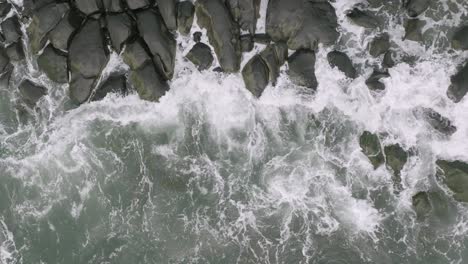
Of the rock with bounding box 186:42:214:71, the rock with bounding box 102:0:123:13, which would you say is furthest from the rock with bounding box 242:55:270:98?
the rock with bounding box 102:0:123:13

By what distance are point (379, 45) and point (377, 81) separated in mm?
1311

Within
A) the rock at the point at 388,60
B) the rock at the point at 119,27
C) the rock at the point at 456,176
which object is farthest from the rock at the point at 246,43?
the rock at the point at 456,176

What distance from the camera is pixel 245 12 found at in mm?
15539

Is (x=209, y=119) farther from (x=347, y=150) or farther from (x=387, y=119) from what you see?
(x=387, y=119)

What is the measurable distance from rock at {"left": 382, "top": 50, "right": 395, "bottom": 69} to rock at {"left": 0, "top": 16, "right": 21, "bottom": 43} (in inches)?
542

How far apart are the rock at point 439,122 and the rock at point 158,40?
9.46 m

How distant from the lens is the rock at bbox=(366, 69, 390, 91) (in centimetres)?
1568

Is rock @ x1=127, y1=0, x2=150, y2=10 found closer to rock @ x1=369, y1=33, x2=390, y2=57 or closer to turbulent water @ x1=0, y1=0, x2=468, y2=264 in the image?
turbulent water @ x1=0, y1=0, x2=468, y2=264

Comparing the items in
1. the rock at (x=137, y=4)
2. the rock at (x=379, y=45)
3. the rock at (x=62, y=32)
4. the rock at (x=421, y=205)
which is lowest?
the rock at (x=421, y=205)

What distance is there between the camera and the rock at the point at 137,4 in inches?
612

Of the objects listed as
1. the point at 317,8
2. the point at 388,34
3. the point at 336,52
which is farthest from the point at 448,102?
the point at 317,8

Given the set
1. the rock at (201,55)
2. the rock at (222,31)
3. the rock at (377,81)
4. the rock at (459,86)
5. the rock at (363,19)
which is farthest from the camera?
the rock at (201,55)

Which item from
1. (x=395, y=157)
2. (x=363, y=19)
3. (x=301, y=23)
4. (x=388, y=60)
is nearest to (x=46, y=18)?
(x=301, y=23)

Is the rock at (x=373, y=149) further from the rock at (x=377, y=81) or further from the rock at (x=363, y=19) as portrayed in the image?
the rock at (x=363, y=19)
